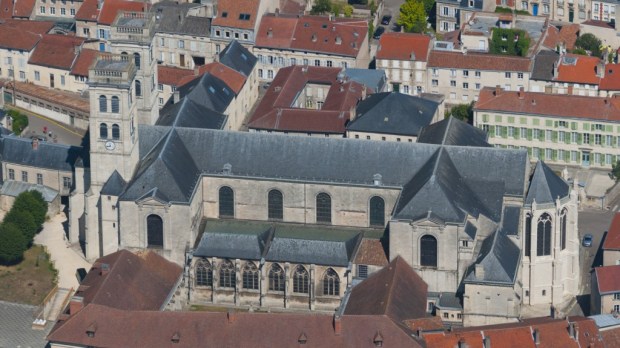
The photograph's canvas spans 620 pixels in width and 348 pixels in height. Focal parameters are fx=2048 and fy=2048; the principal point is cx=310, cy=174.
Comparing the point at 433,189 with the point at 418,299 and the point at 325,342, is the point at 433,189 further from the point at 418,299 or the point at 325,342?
the point at 325,342

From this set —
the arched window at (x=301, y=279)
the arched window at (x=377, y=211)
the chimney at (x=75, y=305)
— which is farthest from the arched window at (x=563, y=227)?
the chimney at (x=75, y=305)

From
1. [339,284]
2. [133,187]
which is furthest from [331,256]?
[133,187]

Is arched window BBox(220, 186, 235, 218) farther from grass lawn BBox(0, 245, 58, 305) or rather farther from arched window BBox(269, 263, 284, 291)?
grass lawn BBox(0, 245, 58, 305)

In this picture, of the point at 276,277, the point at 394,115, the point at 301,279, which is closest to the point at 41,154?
the point at 276,277

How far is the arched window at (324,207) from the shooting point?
176500mm

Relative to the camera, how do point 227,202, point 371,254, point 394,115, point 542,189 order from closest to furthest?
point 371,254
point 542,189
point 227,202
point 394,115

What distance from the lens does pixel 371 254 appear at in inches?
6796

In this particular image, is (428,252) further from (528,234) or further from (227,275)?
(227,275)

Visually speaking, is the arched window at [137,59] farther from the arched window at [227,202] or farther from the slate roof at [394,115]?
the slate roof at [394,115]

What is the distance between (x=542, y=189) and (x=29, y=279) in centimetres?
4516

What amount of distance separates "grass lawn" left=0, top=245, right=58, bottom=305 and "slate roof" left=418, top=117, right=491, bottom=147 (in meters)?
35.7

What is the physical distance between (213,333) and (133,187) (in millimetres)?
23246

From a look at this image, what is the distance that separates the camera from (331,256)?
567 ft

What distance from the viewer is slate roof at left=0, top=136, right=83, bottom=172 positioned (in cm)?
19175
